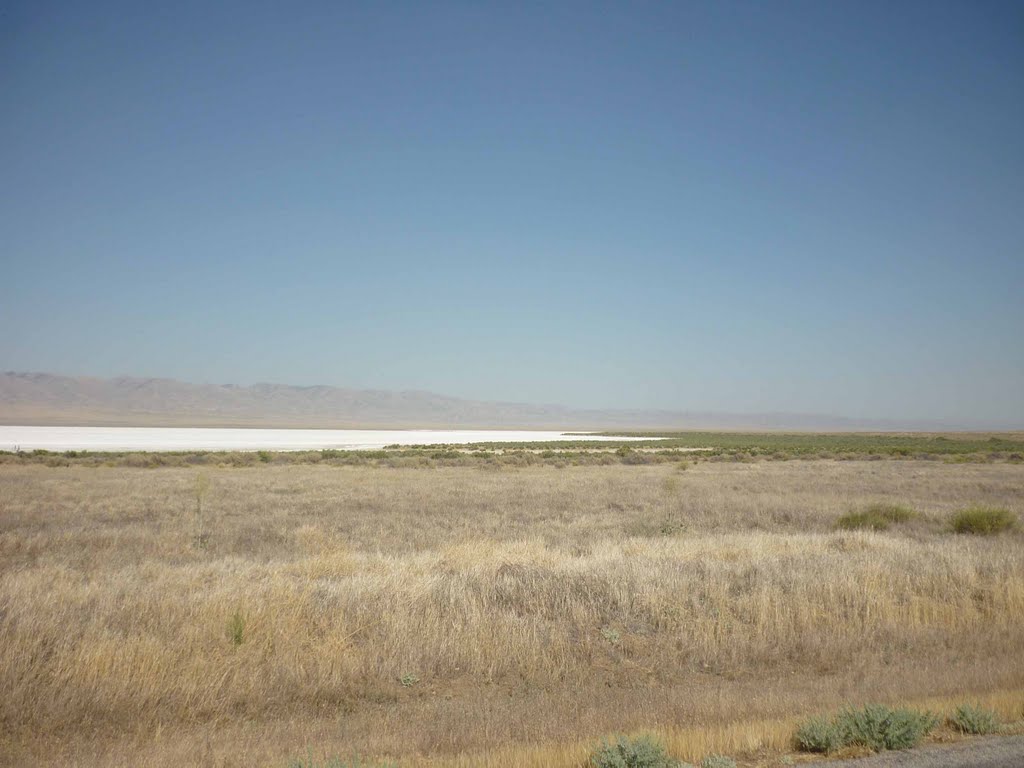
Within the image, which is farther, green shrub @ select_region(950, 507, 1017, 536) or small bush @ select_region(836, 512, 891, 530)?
small bush @ select_region(836, 512, 891, 530)

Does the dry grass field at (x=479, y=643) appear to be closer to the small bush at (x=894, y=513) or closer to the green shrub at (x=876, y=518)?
the green shrub at (x=876, y=518)

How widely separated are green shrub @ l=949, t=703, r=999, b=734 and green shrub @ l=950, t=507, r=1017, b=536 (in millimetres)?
12791

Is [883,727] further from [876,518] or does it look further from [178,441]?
[178,441]

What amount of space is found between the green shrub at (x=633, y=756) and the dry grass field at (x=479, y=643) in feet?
1.16

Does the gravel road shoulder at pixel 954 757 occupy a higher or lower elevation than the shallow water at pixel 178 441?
higher

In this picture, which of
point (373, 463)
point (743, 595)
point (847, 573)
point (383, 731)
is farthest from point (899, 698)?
point (373, 463)

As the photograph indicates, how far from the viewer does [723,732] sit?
19.5 feet

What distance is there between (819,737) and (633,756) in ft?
5.40

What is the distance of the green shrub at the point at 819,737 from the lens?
563cm

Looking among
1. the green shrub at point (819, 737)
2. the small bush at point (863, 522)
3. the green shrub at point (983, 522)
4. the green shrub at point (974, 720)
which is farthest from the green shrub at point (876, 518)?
the green shrub at point (819, 737)

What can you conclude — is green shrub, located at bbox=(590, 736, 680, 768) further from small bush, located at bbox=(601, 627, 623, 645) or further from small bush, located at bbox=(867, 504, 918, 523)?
small bush, located at bbox=(867, 504, 918, 523)

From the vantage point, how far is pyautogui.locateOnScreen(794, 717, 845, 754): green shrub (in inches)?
222

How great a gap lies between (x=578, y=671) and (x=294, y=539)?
10297 mm

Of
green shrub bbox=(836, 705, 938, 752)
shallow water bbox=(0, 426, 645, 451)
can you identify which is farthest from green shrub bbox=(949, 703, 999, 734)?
shallow water bbox=(0, 426, 645, 451)
